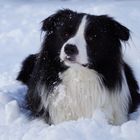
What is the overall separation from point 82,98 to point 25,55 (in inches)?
141

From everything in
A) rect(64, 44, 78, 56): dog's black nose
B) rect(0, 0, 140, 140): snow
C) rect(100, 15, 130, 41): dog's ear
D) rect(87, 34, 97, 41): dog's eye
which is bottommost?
rect(0, 0, 140, 140): snow

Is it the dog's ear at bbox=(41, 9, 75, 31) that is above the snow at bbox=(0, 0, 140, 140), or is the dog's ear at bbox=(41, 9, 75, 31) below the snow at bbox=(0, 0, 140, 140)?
above

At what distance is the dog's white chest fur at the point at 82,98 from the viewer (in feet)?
16.0

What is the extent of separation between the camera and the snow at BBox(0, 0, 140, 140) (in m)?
4.00

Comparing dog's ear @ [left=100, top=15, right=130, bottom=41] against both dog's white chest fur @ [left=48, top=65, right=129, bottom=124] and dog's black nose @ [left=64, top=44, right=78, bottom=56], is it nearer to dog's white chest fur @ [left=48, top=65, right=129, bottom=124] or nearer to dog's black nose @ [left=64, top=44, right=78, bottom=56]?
dog's white chest fur @ [left=48, top=65, right=129, bottom=124]

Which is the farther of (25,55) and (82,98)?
(25,55)

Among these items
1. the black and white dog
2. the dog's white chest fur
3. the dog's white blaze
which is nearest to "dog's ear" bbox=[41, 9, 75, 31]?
the black and white dog

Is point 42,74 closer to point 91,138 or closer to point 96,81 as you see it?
point 96,81

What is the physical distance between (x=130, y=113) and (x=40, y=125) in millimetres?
1099

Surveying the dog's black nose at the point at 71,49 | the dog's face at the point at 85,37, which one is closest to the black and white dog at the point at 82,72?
the dog's face at the point at 85,37

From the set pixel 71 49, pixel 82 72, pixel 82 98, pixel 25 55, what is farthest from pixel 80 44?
pixel 25 55

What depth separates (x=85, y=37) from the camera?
4.76 m

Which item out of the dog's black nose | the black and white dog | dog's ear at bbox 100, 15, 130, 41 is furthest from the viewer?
dog's ear at bbox 100, 15, 130, 41

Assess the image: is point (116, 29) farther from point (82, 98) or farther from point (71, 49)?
point (82, 98)
